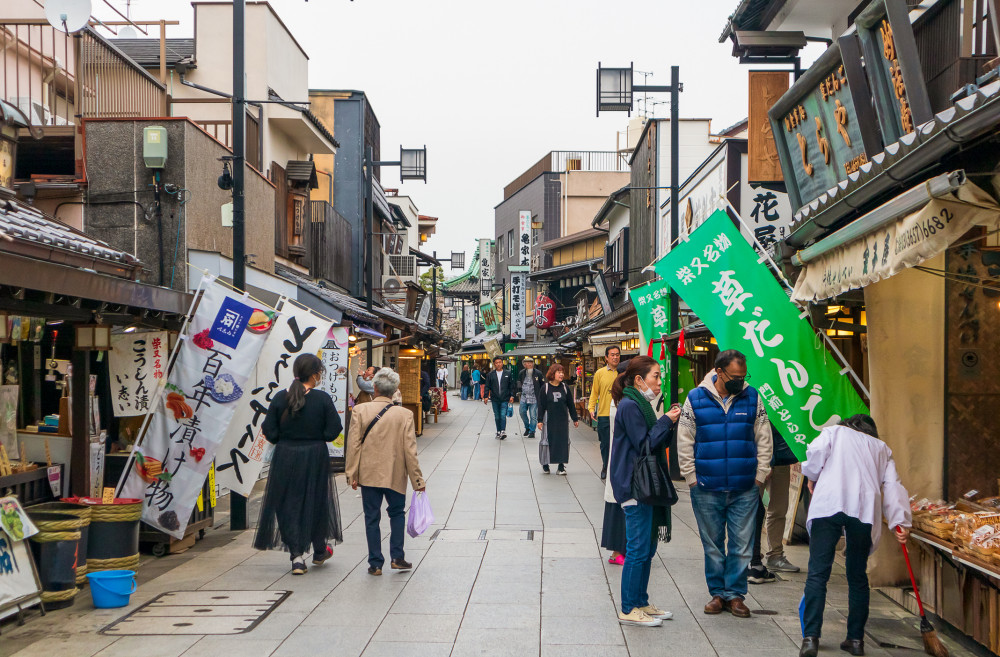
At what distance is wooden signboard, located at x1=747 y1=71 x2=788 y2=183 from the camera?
11.0 metres

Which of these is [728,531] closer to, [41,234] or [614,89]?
[41,234]

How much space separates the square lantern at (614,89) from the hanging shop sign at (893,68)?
9.25 m

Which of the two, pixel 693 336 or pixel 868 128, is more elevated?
pixel 868 128

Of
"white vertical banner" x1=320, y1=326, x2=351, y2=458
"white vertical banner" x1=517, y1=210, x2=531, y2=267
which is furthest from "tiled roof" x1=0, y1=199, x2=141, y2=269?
"white vertical banner" x1=517, y1=210, x2=531, y2=267

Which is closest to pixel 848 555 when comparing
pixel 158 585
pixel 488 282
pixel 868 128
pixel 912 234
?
pixel 912 234

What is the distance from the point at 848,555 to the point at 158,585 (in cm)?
566

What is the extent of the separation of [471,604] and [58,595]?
323cm

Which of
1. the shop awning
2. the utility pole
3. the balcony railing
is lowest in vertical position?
the shop awning

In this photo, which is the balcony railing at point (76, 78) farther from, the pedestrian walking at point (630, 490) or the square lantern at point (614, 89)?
the pedestrian walking at point (630, 490)

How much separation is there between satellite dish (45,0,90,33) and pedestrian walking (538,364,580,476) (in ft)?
30.2

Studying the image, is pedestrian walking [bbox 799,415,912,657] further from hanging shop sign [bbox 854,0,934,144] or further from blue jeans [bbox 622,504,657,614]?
hanging shop sign [bbox 854,0,934,144]

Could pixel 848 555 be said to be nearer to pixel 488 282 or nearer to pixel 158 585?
pixel 158 585

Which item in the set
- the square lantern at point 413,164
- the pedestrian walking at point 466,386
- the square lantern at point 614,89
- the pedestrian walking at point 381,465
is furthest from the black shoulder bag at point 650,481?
the pedestrian walking at point 466,386

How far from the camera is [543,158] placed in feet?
185
